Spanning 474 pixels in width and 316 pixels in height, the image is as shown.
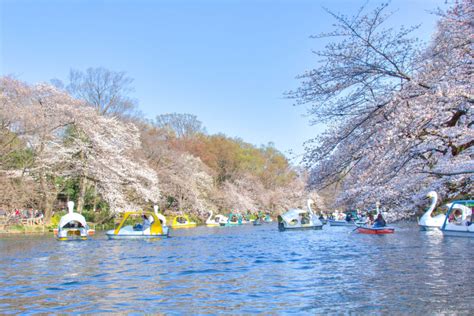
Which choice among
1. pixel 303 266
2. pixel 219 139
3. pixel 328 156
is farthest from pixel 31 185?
pixel 219 139

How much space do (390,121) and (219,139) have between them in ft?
203

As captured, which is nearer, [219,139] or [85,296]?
[85,296]

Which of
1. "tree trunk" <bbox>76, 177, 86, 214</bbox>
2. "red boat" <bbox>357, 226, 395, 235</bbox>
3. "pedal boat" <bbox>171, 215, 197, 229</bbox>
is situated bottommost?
"red boat" <bbox>357, 226, 395, 235</bbox>

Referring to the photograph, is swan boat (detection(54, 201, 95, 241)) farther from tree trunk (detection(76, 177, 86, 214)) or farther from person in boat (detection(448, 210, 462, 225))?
person in boat (detection(448, 210, 462, 225))

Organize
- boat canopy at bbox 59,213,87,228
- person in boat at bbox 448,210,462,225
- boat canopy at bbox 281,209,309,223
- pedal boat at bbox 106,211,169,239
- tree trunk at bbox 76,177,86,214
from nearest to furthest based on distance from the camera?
person in boat at bbox 448,210,462,225, pedal boat at bbox 106,211,169,239, boat canopy at bbox 59,213,87,228, boat canopy at bbox 281,209,309,223, tree trunk at bbox 76,177,86,214

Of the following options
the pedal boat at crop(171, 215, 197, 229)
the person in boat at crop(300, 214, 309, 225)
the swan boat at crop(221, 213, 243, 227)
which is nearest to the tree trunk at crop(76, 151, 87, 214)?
the pedal boat at crop(171, 215, 197, 229)

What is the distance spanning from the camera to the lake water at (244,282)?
8453 mm

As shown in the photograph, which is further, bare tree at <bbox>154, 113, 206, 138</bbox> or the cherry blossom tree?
bare tree at <bbox>154, 113, 206, 138</bbox>

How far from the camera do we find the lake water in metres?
8.45

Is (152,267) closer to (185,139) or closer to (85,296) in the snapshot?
(85,296)

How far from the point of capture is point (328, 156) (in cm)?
1156

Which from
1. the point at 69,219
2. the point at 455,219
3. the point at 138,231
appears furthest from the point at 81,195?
the point at 455,219

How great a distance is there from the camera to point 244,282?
36.2ft

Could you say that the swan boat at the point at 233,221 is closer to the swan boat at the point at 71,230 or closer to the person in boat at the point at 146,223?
the person in boat at the point at 146,223
